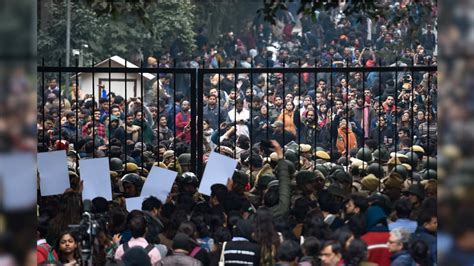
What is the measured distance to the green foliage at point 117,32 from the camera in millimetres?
24539

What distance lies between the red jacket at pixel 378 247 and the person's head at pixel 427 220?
0.85ft

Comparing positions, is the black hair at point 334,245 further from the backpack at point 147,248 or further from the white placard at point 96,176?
the white placard at point 96,176

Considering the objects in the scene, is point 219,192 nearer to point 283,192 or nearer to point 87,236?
point 283,192

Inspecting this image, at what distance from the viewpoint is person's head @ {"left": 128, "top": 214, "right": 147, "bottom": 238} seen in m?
7.53

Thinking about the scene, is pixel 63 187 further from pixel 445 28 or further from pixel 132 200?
pixel 445 28

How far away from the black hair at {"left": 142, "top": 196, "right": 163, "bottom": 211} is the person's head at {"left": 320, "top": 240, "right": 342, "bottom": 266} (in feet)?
6.23

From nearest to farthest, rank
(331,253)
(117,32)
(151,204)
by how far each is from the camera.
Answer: (331,253) → (151,204) → (117,32)

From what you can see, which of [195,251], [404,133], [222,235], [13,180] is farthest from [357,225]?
[404,133]

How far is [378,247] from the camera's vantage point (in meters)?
7.12

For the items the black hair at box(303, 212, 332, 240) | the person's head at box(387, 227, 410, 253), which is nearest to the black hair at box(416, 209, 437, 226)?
the person's head at box(387, 227, 410, 253)

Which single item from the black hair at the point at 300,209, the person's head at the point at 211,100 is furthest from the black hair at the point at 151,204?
the person's head at the point at 211,100

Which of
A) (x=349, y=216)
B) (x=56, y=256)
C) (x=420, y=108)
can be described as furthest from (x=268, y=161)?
(x=420, y=108)

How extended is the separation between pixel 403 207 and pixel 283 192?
3.41 feet

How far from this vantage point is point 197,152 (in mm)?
9758
